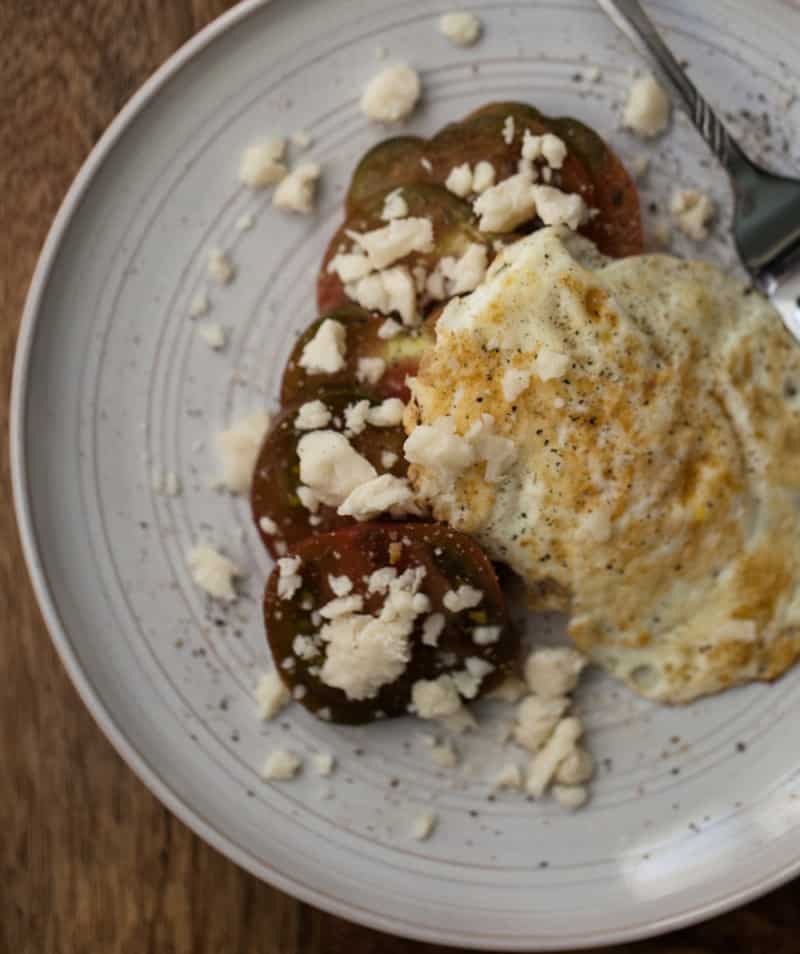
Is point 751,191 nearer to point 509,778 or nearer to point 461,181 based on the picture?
point 461,181

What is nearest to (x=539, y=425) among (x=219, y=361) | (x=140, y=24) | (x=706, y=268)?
(x=706, y=268)

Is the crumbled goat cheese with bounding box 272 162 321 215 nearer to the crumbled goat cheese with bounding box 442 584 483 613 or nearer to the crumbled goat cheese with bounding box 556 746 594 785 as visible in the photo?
the crumbled goat cheese with bounding box 442 584 483 613

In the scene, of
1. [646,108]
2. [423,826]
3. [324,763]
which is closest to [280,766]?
[324,763]

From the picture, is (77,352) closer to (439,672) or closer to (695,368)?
(439,672)

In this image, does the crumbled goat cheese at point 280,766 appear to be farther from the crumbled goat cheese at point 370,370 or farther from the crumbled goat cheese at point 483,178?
the crumbled goat cheese at point 483,178

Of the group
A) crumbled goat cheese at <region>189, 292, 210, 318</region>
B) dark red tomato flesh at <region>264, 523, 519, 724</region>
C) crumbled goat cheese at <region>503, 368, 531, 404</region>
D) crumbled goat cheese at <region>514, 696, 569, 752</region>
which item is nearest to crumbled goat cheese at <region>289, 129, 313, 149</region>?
crumbled goat cheese at <region>189, 292, 210, 318</region>
